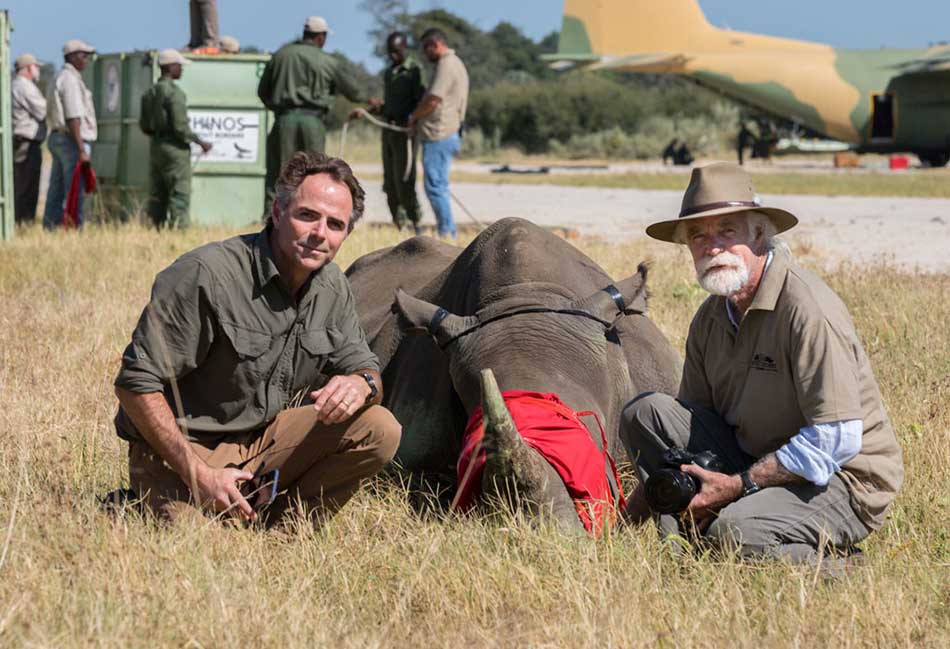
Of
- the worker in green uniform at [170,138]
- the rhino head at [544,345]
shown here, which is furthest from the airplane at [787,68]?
the rhino head at [544,345]

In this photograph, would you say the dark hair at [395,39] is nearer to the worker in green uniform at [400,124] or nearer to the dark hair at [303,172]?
the worker in green uniform at [400,124]

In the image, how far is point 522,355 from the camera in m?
5.78

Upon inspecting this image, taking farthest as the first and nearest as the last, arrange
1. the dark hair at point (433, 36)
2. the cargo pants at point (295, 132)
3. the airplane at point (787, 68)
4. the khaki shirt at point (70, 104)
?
1. the airplane at point (787, 68)
2. the khaki shirt at point (70, 104)
3. the dark hair at point (433, 36)
4. the cargo pants at point (295, 132)

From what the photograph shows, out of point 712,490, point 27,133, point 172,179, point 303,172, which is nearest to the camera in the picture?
point 712,490

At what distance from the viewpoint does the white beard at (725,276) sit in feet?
15.7

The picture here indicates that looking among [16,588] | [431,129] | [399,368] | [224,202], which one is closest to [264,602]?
[16,588]

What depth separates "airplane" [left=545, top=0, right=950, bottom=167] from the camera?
39.0 metres

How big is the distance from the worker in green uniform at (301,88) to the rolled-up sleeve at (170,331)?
9.44 metres

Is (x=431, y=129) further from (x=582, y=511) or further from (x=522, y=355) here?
(x=582, y=511)

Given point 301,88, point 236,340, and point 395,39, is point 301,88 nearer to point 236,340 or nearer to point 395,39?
point 395,39

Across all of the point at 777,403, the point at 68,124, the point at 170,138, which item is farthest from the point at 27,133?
the point at 777,403

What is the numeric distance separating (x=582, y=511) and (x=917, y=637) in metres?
1.32

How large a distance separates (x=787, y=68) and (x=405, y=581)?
38.9m

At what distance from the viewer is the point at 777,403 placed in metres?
4.88
